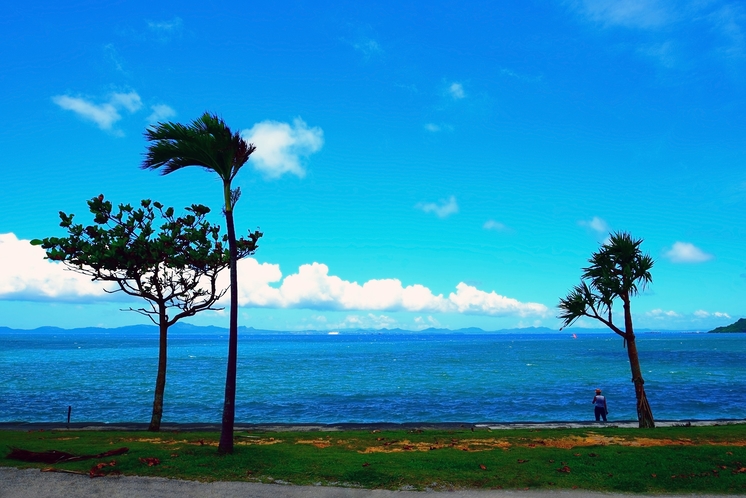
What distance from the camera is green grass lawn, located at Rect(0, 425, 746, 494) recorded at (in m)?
12.3

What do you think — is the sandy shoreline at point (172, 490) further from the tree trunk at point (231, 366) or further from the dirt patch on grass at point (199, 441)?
the dirt patch on grass at point (199, 441)

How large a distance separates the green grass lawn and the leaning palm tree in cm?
193

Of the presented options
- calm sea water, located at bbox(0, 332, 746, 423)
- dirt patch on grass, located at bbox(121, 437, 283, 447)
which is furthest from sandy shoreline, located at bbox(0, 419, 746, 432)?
calm sea water, located at bbox(0, 332, 746, 423)

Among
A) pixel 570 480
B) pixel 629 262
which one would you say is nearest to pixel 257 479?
pixel 570 480

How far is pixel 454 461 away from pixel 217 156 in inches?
433

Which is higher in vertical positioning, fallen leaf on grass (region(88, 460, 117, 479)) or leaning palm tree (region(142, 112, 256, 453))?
leaning palm tree (region(142, 112, 256, 453))

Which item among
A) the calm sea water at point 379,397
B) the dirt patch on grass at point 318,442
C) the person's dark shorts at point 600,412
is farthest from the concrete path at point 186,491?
the calm sea water at point 379,397

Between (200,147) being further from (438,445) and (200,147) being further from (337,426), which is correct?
(337,426)

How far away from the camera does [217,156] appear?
15.1 metres

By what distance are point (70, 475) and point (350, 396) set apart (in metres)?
37.4

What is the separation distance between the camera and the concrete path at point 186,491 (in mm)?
11305

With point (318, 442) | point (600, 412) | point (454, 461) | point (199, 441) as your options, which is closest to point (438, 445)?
point (454, 461)

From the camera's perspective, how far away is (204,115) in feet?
48.0

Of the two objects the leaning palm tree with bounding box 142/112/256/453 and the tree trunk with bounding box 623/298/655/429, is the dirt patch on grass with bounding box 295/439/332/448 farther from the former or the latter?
the tree trunk with bounding box 623/298/655/429
